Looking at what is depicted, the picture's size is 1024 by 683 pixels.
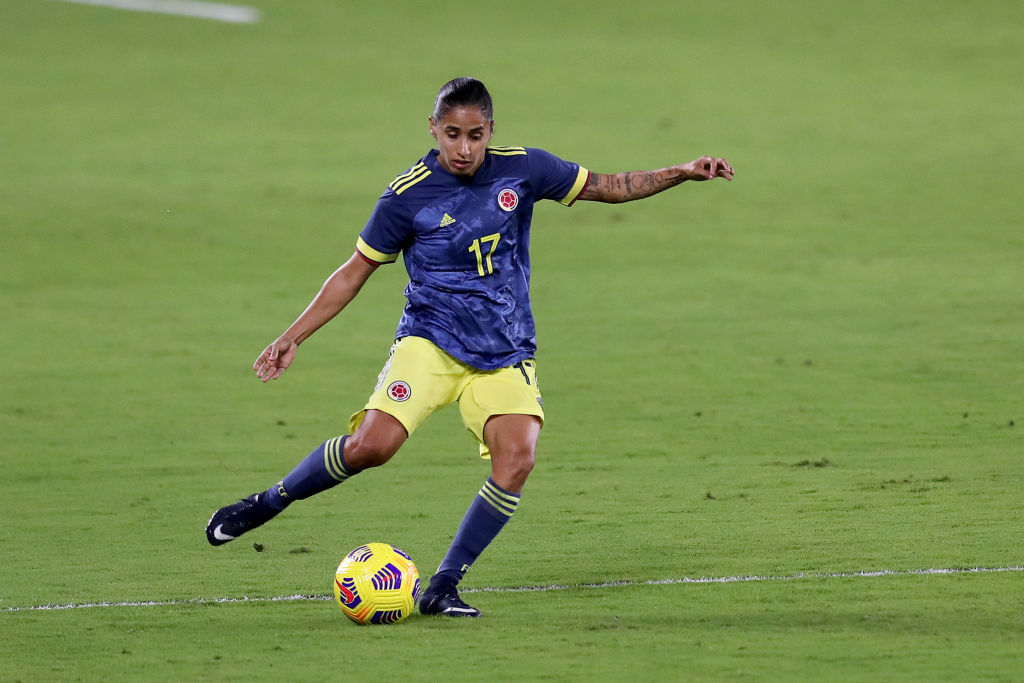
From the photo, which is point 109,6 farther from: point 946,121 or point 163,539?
point 163,539

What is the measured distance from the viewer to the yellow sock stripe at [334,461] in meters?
6.63

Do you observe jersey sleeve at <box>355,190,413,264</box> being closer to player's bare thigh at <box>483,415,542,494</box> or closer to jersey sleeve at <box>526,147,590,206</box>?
jersey sleeve at <box>526,147,590,206</box>

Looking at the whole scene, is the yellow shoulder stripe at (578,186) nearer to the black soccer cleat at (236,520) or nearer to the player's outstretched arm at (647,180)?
the player's outstretched arm at (647,180)

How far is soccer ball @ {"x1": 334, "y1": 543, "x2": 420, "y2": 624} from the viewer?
6.43m

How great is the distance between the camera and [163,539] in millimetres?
8266

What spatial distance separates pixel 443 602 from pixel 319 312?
1373mm

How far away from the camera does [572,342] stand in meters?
13.6

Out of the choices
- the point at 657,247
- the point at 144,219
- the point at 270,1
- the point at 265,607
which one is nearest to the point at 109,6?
the point at 270,1

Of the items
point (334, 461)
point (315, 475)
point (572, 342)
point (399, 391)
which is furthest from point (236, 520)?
point (572, 342)

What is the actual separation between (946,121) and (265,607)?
55.0ft

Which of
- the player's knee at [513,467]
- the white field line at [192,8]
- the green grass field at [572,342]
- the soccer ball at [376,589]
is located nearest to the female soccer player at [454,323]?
the player's knee at [513,467]

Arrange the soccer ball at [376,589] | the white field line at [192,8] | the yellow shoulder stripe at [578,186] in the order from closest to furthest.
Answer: the soccer ball at [376,589] → the yellow shoulder stripe at [578,186] → the white field line at [192,8]

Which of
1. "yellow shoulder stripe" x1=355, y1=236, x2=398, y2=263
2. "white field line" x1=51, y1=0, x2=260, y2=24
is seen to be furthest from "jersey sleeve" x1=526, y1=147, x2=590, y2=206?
"white field line" x1=51, y1=0, x2=260, y2=24

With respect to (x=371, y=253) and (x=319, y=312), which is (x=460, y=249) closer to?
(x=371, y=253)
